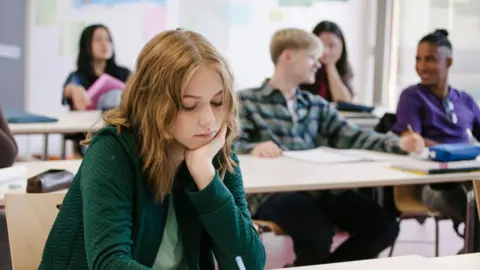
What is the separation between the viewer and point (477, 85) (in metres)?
5.61

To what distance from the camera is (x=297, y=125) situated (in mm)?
3512

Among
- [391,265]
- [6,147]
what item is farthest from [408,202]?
[391,265]

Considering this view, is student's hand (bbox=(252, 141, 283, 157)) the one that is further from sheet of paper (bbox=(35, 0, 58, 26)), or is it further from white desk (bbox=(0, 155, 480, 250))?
sheet of paper (bbox=(35, 0, 58, 26))

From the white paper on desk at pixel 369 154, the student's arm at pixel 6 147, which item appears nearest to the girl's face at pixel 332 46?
the white paper on desk at pixel 369 154

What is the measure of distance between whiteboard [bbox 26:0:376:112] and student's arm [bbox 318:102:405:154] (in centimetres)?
255

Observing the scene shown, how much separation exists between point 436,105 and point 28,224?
282cm

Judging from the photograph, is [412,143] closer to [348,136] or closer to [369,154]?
[369,154]

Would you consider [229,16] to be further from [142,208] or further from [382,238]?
[142,208]

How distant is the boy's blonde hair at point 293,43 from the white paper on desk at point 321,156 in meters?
0.54

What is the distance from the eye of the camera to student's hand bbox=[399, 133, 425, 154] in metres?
3.28

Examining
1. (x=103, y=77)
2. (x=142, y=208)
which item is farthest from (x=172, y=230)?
(x=103, y=77)

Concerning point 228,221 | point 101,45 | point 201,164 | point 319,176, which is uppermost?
point 101,45

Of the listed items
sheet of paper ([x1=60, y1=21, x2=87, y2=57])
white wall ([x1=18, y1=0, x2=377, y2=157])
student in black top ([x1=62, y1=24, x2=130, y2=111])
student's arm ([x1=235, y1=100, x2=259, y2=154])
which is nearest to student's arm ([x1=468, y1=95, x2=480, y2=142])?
student's arm ([x1=235, y1=100, x2=259, y2=154])

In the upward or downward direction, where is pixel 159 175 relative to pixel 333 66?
downward
